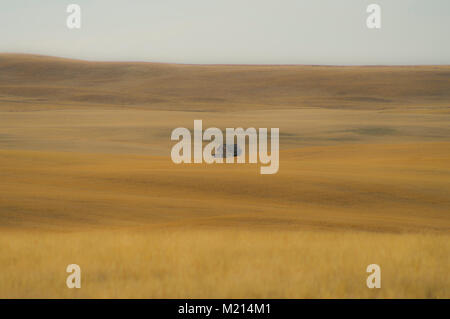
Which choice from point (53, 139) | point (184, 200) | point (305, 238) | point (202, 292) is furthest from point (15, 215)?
point (53, 139)

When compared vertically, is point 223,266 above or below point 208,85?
below

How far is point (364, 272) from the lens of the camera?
267 inches

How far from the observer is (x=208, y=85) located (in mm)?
80062

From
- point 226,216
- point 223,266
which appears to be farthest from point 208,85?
point 223,266

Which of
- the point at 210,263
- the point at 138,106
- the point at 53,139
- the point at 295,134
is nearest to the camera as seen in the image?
the point at 210,263

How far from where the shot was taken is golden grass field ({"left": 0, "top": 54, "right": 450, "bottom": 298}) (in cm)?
640

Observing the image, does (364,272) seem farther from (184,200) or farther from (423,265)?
(184,200)

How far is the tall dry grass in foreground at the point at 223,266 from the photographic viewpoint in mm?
6023

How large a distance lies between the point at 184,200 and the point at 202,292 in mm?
9384

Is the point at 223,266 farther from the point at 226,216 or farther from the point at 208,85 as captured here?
the point at 208,85

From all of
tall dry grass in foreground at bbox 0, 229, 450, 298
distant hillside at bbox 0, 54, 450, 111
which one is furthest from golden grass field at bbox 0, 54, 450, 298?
distant hillside at bbox 0, 54, 450, 111

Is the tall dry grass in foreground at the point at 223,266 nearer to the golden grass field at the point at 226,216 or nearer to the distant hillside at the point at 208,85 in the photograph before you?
the golden grass field at the point at 226,216

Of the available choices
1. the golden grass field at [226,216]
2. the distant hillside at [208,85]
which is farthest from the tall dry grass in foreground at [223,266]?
the distant hillside at [208,85]

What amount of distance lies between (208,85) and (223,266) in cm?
7376
